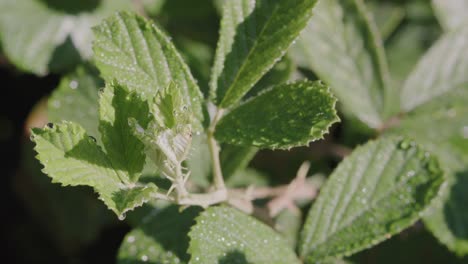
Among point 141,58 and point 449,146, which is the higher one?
point 141,58

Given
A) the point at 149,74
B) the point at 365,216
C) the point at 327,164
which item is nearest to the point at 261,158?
the point at 327,164

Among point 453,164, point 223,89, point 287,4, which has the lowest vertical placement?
point 453,164

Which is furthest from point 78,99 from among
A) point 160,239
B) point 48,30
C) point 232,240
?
point 232,240

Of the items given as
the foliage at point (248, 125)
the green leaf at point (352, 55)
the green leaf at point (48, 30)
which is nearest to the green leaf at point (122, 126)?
the foliage at point (248, 125)

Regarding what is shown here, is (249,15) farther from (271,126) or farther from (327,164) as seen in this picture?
(327,164)

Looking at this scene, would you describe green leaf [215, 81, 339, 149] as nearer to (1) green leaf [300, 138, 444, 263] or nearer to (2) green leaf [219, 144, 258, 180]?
(2) green leaf [219, 144, 258, 180]

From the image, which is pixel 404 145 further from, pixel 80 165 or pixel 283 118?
pixel 80 165

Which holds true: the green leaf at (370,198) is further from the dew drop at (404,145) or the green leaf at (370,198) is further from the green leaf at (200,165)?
the green leaf at (200,165)
